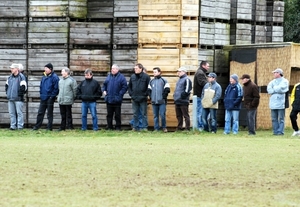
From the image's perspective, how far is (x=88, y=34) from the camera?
32.1 m

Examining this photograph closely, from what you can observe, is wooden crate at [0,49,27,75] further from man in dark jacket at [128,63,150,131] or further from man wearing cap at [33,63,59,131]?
man in dark jacket at [128,63,150,131]

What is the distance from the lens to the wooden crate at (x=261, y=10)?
34.8 m

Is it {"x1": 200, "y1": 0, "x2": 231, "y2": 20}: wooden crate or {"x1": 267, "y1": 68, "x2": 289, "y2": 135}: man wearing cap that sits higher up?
{"x1": 200, "y1": 0, "x2": 231, "y2": 20}: wooden crate

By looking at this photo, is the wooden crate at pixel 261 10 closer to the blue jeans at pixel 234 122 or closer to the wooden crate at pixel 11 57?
the blue jeans at pixel 234 122

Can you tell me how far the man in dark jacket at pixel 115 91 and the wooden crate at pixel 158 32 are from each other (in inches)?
73.8

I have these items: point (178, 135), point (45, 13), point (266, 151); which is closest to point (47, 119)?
point (45, 13)

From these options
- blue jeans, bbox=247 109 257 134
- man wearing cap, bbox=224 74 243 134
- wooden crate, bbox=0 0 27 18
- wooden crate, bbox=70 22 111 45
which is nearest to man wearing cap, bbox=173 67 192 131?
man wearing cap, bbox=224 74 243 134

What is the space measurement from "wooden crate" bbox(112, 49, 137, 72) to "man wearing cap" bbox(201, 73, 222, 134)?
10.0 feet

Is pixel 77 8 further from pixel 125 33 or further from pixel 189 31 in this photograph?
pixel 189 31

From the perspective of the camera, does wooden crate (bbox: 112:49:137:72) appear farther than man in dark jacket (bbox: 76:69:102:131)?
Yes

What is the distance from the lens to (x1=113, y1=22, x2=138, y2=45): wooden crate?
31.8 metres

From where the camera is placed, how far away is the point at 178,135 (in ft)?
91.9

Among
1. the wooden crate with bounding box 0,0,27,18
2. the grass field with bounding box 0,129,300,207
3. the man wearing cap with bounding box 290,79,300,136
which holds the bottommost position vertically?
the grass field with bounding box 0,129,300,207

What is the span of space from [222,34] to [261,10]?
93.4 inches
